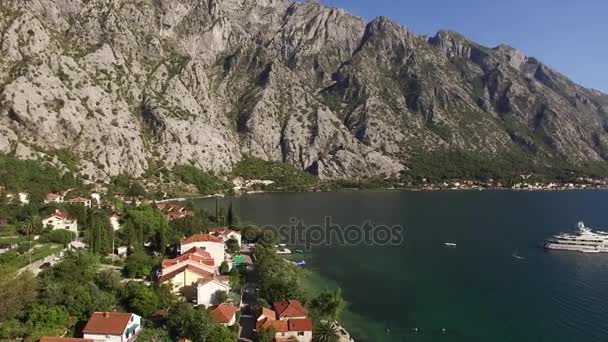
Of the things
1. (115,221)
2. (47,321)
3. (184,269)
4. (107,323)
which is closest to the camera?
(107,323)

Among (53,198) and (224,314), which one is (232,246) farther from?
(53,198)

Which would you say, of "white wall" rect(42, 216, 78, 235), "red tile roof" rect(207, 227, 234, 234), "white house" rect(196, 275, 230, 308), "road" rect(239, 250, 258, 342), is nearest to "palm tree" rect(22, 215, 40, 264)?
"white wall" rect(42, 216, 78, 235)

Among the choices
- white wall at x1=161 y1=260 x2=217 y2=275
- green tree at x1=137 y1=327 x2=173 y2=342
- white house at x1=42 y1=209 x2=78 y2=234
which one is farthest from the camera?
white house at x1=42 y1=209 x2=78 y2=234

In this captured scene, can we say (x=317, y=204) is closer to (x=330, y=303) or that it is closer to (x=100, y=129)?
(x=100, y=129)

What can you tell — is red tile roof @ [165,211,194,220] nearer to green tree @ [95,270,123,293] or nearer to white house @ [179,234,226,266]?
white house @ [179,234,226,266]

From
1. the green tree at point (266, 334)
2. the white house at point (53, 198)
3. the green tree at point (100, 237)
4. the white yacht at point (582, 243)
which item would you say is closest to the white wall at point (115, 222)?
the green tree at point (100, 237)

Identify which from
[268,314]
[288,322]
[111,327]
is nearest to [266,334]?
[288,322]
